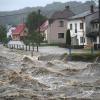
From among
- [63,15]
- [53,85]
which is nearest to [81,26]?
[63,15]

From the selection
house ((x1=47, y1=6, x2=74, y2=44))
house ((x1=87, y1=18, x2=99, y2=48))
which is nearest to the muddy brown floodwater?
house ((x1=87, y1=18, x2=99, y2=48))

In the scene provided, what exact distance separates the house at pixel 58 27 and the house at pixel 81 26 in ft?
24.6

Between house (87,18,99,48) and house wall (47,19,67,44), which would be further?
house wall (47,19,67,44)

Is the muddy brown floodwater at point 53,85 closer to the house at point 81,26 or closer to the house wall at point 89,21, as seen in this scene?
the house wall at point 89,21

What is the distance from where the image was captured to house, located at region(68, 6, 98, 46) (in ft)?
244

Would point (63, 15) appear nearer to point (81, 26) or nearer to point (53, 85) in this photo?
point (81, 26)

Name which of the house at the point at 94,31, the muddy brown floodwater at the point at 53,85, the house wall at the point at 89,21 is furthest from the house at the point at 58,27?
the muddy brown floodwater at the point at 53,85

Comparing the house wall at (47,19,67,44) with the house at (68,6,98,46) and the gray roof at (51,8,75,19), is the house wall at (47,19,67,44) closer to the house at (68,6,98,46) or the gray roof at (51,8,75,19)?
the gray roof at (51,8,75,19)

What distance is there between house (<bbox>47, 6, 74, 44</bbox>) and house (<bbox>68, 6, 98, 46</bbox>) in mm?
7512

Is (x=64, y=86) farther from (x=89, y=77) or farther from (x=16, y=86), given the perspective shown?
(x=89, y=77)

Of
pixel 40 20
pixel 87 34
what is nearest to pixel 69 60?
pixel 87 34

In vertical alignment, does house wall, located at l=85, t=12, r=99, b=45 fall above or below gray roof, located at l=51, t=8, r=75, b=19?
below

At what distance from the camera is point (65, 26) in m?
89.5

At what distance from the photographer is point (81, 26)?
76875 millimetres
